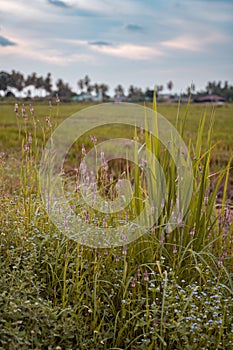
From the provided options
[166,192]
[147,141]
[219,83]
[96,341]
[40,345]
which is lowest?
[96,341]

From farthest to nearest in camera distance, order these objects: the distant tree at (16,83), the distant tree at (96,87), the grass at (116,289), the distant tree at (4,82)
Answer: the distant tree at (96,87), the distant tree at (16,83), the distant tree at (4,82), the grass at (116,289)

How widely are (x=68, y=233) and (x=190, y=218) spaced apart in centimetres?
102

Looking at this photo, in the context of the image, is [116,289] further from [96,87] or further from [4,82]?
[96,87]

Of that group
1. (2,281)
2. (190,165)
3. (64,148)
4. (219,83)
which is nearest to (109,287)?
(2,281)

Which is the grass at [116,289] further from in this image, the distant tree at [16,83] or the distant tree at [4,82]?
the distant tree at [16,83]

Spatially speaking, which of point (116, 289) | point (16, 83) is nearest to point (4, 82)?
point (16, 83)

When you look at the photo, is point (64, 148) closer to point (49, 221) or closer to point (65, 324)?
point (49, 221)

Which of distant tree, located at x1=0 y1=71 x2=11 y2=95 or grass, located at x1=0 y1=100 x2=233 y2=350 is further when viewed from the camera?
distant tree, located at x1=0 y1=71 x2=11 y2=95

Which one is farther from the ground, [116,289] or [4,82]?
[4,82]

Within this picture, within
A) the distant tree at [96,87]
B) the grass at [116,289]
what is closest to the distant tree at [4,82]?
the grass at [116,289]

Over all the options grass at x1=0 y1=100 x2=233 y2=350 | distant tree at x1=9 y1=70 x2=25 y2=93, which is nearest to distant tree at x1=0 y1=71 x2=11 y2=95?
distant tree at x1=9 y1=70 x2=25 y2=93

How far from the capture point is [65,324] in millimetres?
2402

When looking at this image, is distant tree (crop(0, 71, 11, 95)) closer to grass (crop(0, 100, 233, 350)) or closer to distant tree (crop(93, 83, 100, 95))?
grass (crop(0, 100, 233, 350))

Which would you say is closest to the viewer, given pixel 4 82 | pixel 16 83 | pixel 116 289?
pixel 116 289
